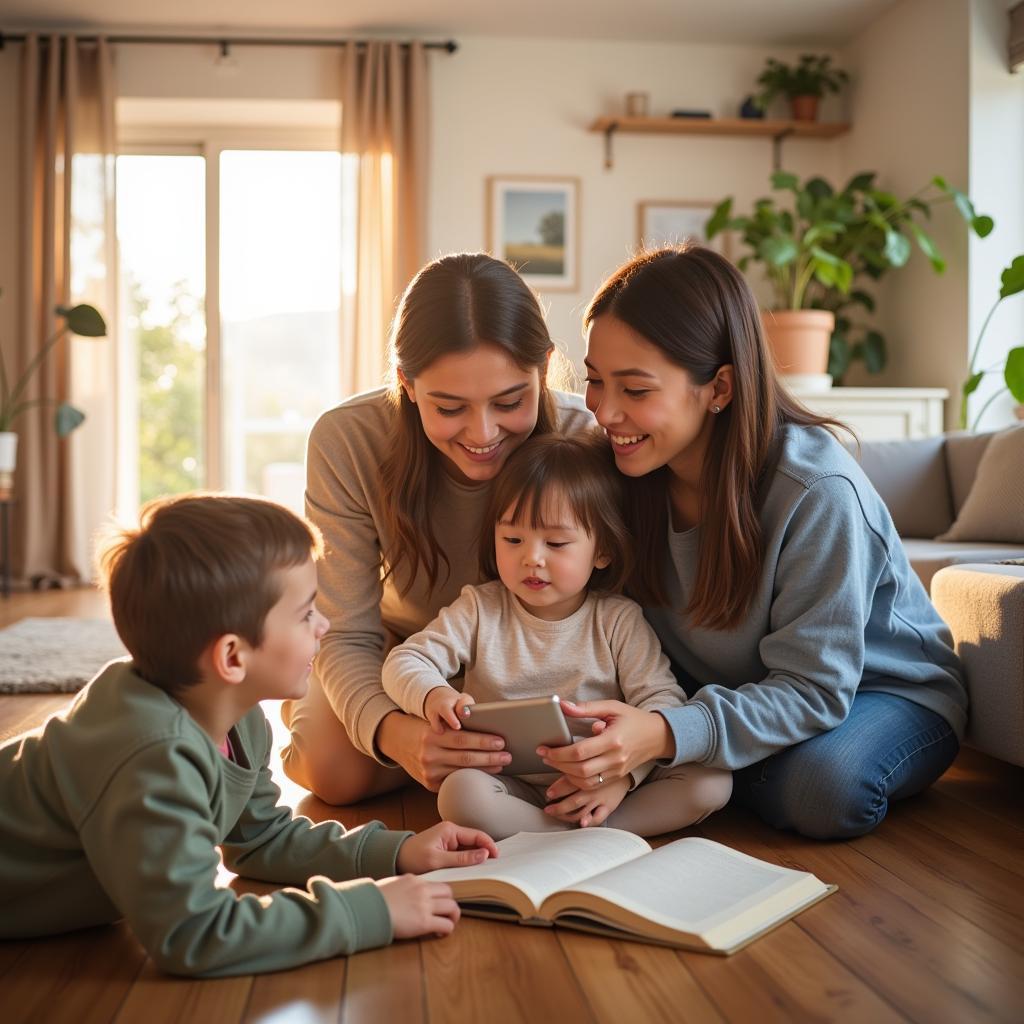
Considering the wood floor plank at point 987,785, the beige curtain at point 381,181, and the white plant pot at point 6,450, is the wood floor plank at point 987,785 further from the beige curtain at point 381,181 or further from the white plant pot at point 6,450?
the white plant pot at point 6,450

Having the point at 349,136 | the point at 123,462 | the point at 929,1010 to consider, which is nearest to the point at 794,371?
the point at 349,136

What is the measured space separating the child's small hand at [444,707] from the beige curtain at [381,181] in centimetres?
443

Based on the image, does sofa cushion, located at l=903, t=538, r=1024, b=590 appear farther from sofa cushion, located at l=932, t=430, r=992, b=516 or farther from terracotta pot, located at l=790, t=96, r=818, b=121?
terracotta pot, located at l=790, t=96, r=818, b=121

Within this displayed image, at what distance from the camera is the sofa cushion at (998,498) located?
362 cm

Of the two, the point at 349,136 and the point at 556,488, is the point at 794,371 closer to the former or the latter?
the point at 349,136

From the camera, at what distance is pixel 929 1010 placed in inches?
48.2

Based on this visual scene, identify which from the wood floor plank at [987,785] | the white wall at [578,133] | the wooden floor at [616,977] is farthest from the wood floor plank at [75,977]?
the white wall at [578,133]

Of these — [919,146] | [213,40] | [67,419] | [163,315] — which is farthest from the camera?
[163,315]

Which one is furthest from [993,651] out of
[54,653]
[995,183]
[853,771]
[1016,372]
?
[995,183]

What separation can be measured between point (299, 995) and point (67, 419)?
5.04 m

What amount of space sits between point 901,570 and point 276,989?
4.04ft

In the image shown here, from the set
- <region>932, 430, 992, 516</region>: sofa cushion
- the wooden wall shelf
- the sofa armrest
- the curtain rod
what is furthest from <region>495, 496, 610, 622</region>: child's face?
the curtain rod

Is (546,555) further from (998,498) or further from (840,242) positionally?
(840,242)

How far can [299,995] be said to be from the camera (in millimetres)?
1263
